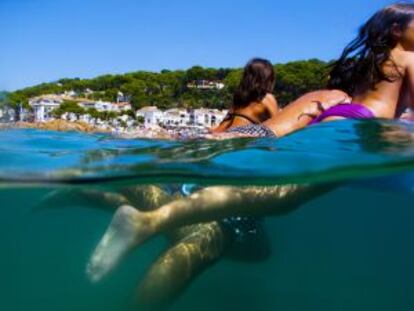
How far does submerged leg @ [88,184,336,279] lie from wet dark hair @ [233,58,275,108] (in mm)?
1729

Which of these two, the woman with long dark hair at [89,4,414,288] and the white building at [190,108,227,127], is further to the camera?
the white building at [190,108,227,127]

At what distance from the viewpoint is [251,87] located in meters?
6.93

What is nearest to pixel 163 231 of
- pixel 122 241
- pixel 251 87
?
pixel 122 241

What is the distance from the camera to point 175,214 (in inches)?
197

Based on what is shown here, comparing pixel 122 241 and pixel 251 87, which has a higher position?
pixel 251 87

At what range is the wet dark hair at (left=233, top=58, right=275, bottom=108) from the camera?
6953mm

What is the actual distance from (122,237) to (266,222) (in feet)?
5.38

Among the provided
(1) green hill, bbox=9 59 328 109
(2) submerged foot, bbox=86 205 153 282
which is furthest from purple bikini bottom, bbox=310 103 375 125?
(1) green hill, bbox=9 59 328 109

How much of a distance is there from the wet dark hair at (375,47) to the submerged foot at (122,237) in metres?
2.36

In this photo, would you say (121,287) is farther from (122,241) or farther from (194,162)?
(194,162)

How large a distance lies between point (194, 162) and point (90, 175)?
955mm

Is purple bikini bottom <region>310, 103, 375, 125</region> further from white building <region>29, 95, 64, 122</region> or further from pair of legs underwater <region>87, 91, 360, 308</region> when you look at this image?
white building <region>29, 95, 64, 122</region>

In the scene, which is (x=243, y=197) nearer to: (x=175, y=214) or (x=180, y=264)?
(x=175, y=214)

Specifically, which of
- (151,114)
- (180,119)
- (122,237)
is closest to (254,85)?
(122,237)
